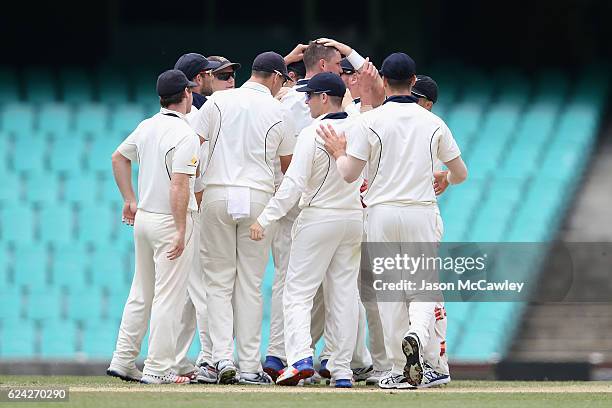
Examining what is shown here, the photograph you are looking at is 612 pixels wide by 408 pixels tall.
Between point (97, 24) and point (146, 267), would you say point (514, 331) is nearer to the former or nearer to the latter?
point (146, 267)

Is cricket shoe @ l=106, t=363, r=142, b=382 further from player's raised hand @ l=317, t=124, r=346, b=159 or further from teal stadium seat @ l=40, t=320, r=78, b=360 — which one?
teal stadium seat @ l=40, t=320, r=78, b=360

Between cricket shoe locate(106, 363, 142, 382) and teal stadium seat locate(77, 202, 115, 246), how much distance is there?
5068 mm

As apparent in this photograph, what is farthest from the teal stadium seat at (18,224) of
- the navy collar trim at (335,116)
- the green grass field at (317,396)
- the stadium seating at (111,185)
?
the navy collar trim at (335,116)

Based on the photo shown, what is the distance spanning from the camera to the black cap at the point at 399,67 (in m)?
7.83

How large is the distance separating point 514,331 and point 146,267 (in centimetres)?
528

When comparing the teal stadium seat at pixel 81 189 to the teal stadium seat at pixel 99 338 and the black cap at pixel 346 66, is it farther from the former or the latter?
the black cap at pixel 346 66

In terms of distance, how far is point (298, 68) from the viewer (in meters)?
9.57

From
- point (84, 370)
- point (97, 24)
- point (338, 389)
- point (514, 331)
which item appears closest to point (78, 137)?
point (97, 24)

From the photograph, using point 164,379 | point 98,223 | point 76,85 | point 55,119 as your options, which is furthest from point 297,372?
point 76,85

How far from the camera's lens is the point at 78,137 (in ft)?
47.8

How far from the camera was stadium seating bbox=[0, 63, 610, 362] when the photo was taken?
12.5 meters

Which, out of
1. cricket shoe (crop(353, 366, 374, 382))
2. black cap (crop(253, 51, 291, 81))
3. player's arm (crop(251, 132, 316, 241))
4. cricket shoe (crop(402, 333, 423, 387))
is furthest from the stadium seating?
cricket shoe (crop(402, 333, 423, 387))

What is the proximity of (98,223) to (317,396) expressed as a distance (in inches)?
262

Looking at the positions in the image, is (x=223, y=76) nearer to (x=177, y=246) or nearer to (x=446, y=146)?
(x=177, y=246)
